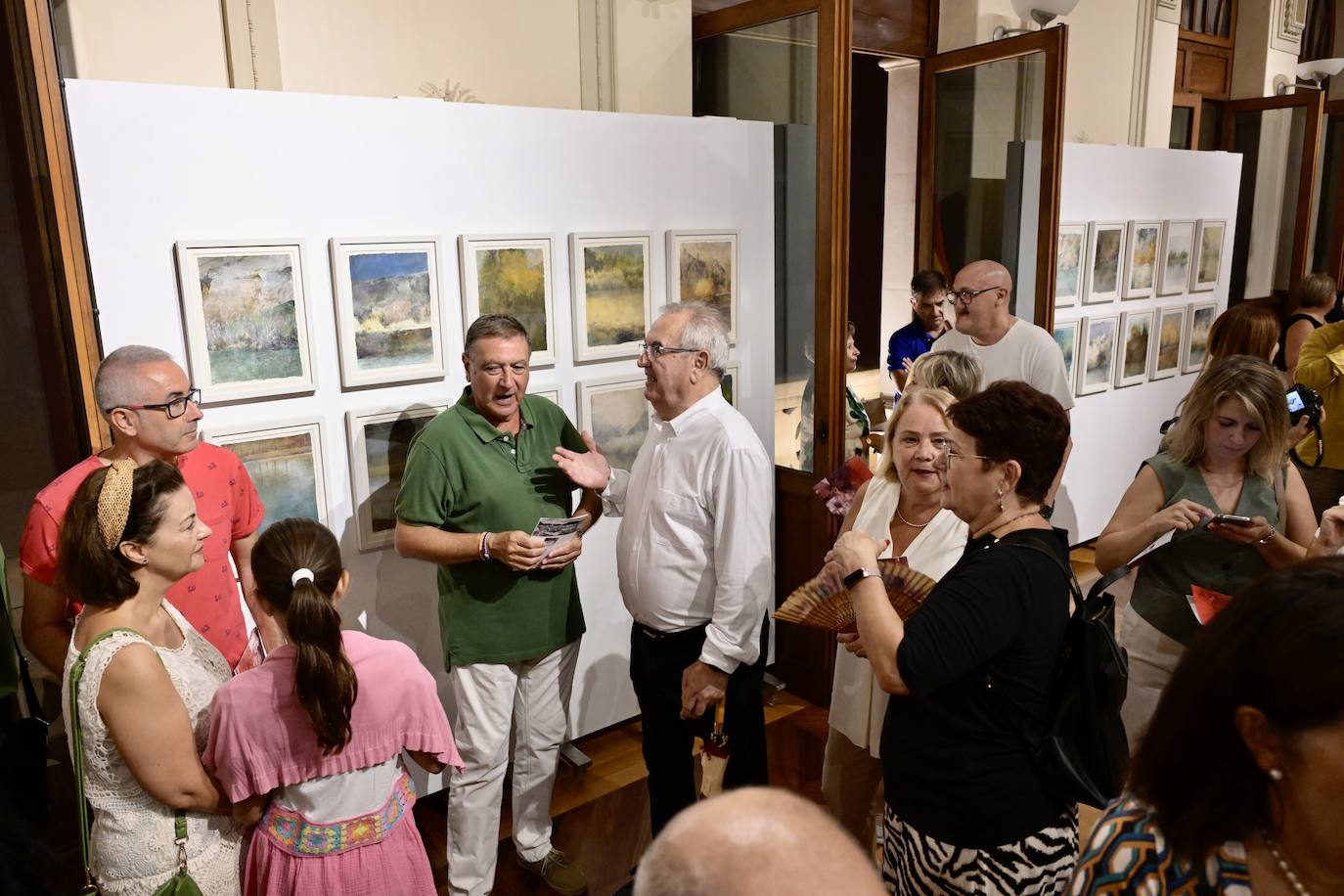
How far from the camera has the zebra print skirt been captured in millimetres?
2236

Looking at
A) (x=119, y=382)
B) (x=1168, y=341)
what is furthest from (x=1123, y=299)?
(x=119, y=382)

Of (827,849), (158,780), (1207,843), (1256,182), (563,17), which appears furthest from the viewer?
(1256,182)

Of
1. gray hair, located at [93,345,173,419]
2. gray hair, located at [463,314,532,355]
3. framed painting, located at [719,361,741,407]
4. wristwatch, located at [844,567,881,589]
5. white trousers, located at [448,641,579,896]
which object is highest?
gray hair, located at [463,314,532,355]

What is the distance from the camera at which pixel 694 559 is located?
322cm

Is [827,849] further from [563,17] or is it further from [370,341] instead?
[563,17]

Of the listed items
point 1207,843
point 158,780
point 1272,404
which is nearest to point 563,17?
point 1272,404

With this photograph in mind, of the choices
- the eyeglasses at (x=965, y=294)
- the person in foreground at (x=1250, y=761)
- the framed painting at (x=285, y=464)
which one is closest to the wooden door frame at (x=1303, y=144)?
the eyeglasses at (x=965, y=294)

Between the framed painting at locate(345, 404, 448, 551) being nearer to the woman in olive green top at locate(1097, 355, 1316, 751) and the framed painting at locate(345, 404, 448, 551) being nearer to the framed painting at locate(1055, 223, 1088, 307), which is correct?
the woman in olive green top at locate(1097, 355, 1316, 751)

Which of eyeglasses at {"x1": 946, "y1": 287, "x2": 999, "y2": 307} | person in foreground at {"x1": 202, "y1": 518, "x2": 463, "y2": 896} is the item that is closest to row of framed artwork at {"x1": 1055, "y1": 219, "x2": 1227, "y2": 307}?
eyeglasses at {"x1": 946, "y1": 287, "x2": 999, "y2": 307}

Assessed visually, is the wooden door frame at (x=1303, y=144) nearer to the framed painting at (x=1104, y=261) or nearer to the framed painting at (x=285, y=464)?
the framed painting at (x=1104, y=261)

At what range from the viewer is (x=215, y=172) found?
3.38m

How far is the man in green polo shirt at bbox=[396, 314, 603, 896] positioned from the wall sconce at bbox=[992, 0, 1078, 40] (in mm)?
5293

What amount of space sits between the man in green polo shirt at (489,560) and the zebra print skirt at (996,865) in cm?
161

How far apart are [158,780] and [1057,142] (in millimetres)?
5891
